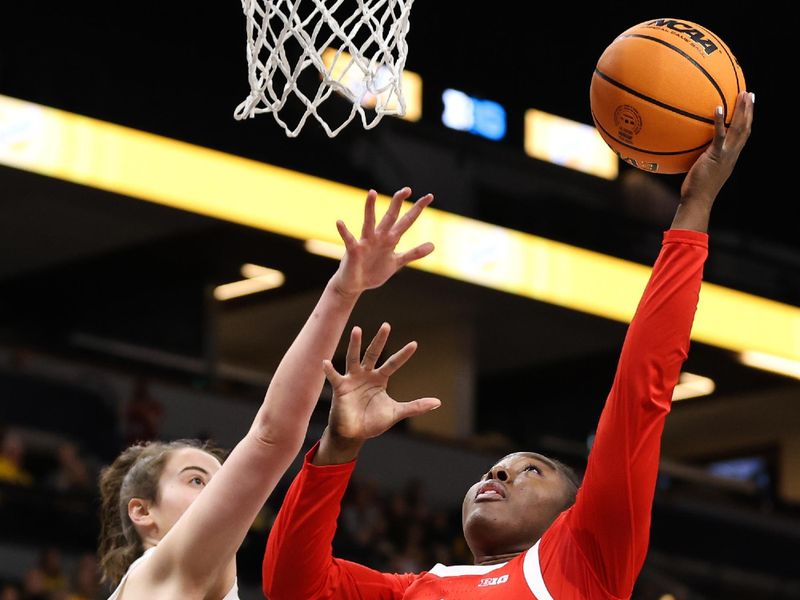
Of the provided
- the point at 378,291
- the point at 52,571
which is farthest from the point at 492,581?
the point at 378,291

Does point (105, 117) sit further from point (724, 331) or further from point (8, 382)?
point (724, 331)

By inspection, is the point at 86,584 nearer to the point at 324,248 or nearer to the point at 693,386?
the point at 324,248

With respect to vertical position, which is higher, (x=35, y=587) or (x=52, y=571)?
(x=52, y=571)

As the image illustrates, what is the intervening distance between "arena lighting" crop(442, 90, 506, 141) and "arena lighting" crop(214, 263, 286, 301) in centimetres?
250

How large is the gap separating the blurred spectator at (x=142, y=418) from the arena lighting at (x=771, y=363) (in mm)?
5444

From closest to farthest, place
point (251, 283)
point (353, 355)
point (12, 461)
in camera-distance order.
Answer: point (353, 355), point (12, 461), point (251, 283)

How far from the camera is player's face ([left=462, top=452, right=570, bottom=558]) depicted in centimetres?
326

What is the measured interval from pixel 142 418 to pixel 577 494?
28.0ft

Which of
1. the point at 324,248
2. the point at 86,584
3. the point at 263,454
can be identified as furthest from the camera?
the point at 324,248

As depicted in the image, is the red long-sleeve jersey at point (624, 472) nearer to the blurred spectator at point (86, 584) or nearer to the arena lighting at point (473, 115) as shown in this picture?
the blurred spectator at point (86, 584)

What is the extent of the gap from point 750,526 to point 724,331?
280 centimetres

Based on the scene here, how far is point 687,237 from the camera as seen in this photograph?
2.90 meters

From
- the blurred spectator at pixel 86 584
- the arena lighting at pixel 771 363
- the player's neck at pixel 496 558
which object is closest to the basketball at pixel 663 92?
the player's neck at pixel 496 558

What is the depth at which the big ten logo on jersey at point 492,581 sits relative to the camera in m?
3.06
